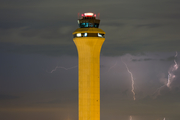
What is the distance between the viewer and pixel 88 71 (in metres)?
112

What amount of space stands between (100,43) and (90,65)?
4926mm

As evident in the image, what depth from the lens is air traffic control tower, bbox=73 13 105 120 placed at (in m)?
111

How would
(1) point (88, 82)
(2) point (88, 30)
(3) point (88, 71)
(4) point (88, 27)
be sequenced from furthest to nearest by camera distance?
(3) point (88, 71)
(1) point (88, 82)
(4) point (88, 27)
(2) point (88, 30)

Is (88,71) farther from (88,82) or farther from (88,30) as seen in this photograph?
(88,30)

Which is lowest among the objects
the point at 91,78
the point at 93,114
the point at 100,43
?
the point at 93,114

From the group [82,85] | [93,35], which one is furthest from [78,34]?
[82,85]

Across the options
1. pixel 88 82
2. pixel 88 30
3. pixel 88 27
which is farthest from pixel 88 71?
pixel 88 27

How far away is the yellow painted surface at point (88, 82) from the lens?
112 metres

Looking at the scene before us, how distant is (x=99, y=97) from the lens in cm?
11275

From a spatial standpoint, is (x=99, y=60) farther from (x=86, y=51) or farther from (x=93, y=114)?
(x=93, y=114)

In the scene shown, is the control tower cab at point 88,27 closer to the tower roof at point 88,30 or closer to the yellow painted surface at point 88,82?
the tower roof at point 88,30

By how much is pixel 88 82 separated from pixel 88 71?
224 cm

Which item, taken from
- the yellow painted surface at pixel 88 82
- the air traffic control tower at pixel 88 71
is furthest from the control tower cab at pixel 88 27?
the yellow painted surface at pixel 88 82

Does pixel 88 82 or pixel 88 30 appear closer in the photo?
pixel 88 30
